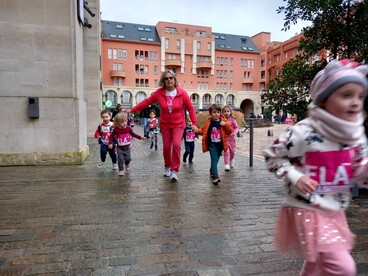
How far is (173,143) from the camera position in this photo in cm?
620

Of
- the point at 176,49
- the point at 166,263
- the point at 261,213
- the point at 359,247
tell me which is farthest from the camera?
the point at 176,49

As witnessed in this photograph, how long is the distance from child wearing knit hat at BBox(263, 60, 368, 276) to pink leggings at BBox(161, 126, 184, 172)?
4.18 m

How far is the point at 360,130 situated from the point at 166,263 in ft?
5.87

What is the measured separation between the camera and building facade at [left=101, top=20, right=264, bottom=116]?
72.3 m

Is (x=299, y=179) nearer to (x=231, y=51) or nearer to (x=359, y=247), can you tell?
(x=359, y=247)

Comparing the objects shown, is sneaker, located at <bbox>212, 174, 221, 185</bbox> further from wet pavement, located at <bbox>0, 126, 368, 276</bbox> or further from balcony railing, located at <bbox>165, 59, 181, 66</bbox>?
balcony railing, located at <bbox>165, 59, 181, 66</bbox>

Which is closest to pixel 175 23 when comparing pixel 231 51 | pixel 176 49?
pixel 176 49

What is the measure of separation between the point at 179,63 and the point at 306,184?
75462mm

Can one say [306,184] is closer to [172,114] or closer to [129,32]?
[172,114]

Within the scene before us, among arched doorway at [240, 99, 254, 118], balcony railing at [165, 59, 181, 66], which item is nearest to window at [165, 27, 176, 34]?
balcony railing at [165, 59, 181, 66]

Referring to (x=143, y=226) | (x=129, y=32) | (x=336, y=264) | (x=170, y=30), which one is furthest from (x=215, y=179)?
(x=129, y=32)

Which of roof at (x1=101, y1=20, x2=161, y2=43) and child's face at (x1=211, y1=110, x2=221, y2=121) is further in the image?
roof at (x1=101, y1=20, x2=161, y2=43)

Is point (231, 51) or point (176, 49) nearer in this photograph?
point (176, 49)

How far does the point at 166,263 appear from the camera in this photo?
2.69 m
